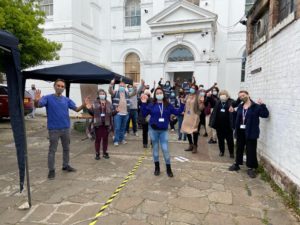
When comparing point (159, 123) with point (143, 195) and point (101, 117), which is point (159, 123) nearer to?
point (143, 195)

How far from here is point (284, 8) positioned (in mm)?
5039

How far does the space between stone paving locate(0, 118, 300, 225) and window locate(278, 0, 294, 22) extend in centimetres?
322

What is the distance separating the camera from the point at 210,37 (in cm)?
1579

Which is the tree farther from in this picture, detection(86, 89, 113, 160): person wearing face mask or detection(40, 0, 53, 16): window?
detection(40, 0, 53, 16): window

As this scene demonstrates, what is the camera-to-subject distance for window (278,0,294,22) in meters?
4.67

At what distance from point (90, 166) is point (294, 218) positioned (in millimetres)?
4003

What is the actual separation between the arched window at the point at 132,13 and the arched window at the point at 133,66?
95.7 inches

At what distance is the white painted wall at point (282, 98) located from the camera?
411 cm

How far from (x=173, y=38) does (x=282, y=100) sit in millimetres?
12840

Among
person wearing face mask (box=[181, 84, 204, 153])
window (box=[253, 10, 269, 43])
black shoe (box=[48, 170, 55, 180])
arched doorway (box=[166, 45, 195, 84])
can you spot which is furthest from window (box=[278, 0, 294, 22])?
arched doorway (box=[166, 45, 195, 84])

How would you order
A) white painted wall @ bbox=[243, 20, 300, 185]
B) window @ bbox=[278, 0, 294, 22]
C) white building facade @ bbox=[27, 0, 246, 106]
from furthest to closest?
white building facade @ bbox=[27, 0, 246, 106]
window @ bbox=[278, 0, 294, 22]
white painted wall @ bbox=[243, 20, 300, 185]

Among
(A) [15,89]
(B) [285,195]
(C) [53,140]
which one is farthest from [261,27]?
(A) [15,89]

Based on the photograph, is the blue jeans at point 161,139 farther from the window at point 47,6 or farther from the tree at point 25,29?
the window at point 47,6

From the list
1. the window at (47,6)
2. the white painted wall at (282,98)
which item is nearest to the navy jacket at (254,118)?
the white painted wall at (282,98)
